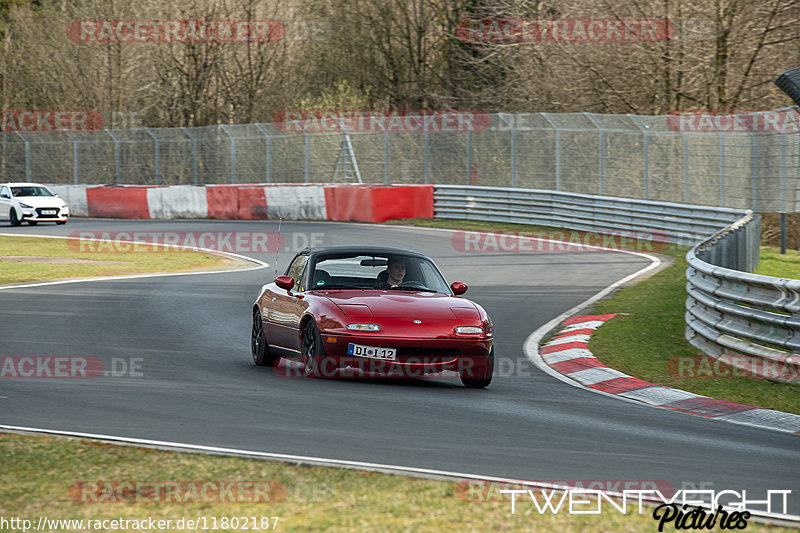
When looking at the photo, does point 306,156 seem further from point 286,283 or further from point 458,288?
point 458,288

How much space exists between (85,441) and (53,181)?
42530 millimetres

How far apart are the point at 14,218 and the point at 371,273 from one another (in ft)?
94.0

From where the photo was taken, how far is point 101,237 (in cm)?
3136

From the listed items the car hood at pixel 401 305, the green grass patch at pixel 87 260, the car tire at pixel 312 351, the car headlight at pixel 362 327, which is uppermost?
the car hood at pixel 401 305

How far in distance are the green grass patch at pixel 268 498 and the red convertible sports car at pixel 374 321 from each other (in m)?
3.62

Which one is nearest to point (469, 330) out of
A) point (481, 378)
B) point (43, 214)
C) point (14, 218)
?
point (481, 378)

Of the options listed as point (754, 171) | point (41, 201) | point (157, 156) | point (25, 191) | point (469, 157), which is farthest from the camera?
point (157, 156)

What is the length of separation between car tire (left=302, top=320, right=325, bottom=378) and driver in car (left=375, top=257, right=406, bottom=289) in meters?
0.96

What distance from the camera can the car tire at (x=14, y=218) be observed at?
37031 mm

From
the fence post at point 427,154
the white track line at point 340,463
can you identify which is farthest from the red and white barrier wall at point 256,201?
the white track line at point 340,463

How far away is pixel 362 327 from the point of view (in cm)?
1005

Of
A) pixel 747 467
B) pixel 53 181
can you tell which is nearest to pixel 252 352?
pixel 747 467

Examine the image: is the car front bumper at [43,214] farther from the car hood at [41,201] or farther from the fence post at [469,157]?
the fence post at [469,157]

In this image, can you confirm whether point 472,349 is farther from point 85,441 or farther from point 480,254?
point 480,254
